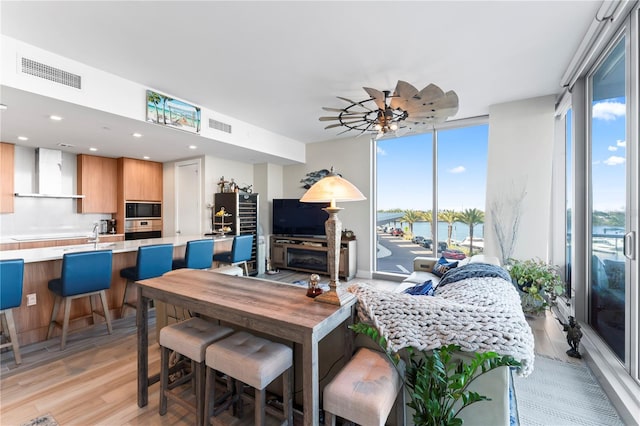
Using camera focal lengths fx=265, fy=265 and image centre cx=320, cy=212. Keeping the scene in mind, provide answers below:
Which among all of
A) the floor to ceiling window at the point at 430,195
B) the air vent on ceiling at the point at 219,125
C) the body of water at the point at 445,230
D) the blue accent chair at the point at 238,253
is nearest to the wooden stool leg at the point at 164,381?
the blue accent chair at the point at 238,253

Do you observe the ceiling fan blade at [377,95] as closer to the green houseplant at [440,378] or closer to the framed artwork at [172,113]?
the green houseplant at [440,378]

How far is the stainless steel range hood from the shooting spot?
4777 mm

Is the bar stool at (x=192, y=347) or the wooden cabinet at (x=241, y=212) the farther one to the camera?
the wooden cabinet at (x=241, y=212)

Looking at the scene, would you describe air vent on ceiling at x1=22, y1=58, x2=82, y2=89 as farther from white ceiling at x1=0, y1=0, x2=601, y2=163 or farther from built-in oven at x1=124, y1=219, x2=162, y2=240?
built-in oven at x1=124, y1=219, x2=162, y2=240

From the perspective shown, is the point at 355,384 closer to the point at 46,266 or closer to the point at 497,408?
the point at 497,408

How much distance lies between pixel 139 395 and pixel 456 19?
3.70 meters

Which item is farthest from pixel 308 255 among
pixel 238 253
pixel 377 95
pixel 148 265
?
pixel 377 95

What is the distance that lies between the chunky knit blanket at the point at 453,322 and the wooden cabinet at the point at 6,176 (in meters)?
6.21

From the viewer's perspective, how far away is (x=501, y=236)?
3834mm

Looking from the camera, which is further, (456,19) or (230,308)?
(456,19)

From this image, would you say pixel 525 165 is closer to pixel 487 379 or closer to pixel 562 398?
pixel 562 398

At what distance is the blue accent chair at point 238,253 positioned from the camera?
4.09m

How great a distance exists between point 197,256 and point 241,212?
192 cm

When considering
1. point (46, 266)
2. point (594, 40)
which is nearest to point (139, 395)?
point (46, 266)
